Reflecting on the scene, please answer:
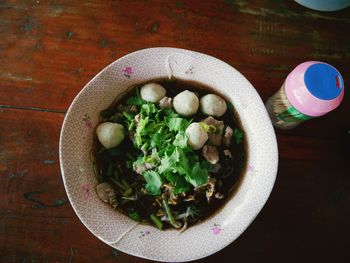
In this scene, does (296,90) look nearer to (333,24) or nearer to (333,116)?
(333,116)

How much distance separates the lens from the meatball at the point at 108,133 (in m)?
0.68

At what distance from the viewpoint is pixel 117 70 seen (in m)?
0.67

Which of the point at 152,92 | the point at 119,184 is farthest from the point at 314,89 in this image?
the point at 119,184

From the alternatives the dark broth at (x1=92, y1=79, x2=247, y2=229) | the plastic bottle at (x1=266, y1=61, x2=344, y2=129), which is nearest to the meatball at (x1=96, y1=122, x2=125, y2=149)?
the dark broth at (x1=92, y1=79, x2=247, y2=229)

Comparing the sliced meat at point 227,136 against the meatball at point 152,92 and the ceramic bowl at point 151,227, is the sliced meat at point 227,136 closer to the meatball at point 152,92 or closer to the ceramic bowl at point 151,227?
the ceramic bowl at point 151,227

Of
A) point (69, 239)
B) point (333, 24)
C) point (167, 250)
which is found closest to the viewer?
point (167, 250)

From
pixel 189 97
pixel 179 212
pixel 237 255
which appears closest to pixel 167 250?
pixel 179 212

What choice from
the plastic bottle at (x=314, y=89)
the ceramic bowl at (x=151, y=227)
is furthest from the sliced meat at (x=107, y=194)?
the plastic bottle at (x=314, y=89)

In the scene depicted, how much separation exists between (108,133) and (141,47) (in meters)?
0.24

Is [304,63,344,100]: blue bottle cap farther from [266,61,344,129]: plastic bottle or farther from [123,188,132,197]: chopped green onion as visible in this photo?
[123,188,132,197]: chopped green onion

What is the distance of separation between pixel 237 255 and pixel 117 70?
1.49 feet

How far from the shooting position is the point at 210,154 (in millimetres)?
683

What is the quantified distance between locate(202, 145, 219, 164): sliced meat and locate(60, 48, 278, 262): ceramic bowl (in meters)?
0.07

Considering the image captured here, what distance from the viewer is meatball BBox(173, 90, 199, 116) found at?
2.29 ft
